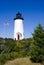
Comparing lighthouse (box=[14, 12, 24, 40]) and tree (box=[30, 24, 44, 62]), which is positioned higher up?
lighthouse (box=[14, 12, 24, 40])

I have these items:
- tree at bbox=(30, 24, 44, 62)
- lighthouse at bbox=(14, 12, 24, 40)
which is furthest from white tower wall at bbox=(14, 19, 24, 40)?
tree at bbox=(30, 24, 44, 62)

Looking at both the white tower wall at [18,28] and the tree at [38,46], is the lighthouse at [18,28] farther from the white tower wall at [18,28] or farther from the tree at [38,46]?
the tree at [38,46]

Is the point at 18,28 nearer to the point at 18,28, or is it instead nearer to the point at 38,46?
the point at 18,28

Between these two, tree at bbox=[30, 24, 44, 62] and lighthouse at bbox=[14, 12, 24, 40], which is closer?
tree at bbox=[30, 24, 44, 62]

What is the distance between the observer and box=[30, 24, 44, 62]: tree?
77.0 feet

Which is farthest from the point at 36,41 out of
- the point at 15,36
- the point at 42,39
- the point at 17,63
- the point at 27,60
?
the point at 15,36

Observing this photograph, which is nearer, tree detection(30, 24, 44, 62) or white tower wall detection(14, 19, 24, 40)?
tree detection(30, 24, 44, 62)

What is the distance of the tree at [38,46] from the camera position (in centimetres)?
2348

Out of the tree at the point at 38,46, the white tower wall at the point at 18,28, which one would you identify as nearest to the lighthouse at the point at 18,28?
the white tower wall at the point at 18,28

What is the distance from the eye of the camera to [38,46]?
2428 centimetres

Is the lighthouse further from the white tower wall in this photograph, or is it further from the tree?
the tree

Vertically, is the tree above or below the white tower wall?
below

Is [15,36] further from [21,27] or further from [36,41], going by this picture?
[36,41]

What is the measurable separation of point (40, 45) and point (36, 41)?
85cm
